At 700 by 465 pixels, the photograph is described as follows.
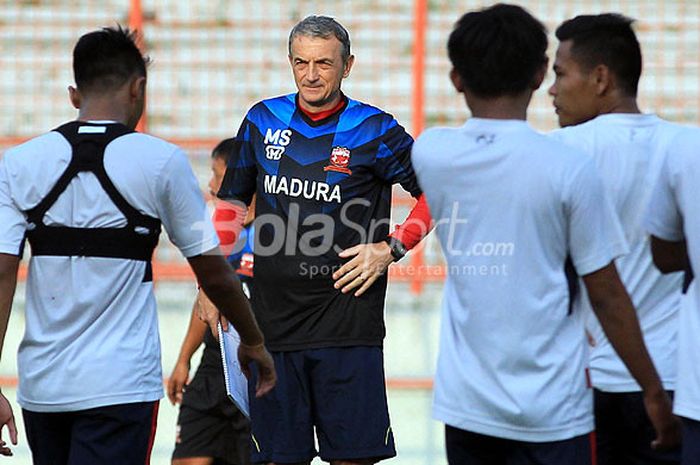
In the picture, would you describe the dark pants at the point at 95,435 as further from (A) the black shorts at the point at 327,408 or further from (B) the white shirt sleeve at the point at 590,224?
(B) the white shirt sleeve at the point at 590,224

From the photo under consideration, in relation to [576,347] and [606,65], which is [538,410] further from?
[606,65]

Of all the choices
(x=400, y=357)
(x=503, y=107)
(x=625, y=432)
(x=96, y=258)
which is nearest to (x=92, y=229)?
(x=96, y=258)

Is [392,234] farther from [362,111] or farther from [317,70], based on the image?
[317,70]

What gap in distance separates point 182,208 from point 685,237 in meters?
1.49

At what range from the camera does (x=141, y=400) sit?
4172 millimetres

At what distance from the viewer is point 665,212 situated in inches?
148

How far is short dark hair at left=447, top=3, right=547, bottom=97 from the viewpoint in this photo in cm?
361

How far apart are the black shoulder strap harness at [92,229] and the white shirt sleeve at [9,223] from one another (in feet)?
0.10

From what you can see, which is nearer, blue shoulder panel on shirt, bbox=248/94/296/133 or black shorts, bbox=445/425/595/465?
black shorts, bbox=445/425/595/465

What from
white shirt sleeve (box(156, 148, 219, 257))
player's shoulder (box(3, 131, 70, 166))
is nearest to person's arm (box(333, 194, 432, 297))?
white shirt sleeve (box(156, 148, 219, 257))

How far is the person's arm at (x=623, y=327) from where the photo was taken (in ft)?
11.7

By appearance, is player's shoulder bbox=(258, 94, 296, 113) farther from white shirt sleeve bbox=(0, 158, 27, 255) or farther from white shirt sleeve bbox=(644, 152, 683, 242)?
white shirt sleeve bbox=(644, 152, 683, 242)

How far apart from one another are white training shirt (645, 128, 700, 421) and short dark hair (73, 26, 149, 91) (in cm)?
168

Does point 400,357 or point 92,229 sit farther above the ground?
A: point 92,229
